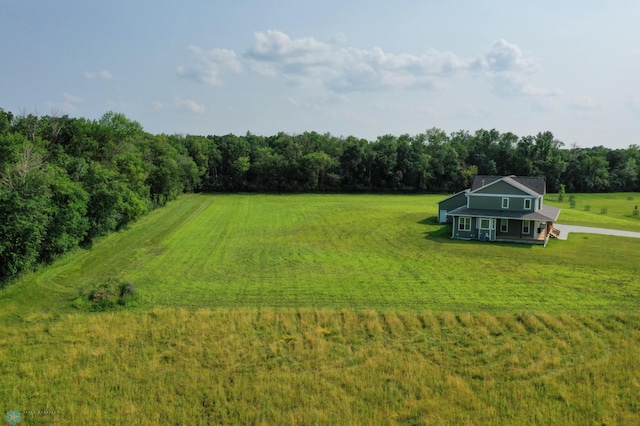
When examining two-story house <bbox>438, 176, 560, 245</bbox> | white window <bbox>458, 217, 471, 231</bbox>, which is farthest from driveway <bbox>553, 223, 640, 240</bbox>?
white window <bbox>458, 217, 471, 231</bbox>

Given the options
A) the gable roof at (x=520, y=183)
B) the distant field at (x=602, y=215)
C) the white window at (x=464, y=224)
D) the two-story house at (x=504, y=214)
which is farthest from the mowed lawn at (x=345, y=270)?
the gable roof at (x=520, y=183)

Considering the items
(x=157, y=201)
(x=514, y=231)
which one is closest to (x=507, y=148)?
(x=514, y=231)

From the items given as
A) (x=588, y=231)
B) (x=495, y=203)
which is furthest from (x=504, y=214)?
(x=588, y=231)

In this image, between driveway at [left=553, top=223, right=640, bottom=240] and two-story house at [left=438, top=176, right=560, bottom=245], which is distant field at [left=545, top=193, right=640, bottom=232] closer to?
driveway at [left=553, top=223, right=640, bottom=240]

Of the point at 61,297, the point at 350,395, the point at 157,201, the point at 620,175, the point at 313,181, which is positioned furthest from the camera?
the point at 620,175

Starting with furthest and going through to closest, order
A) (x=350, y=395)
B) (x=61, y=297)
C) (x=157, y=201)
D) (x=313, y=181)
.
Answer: (x=313, y=181) < (x=157, y=201) < (x=61, y=297) < (x=350, y=395)

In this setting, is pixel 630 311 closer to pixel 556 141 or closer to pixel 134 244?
pixel 134 244

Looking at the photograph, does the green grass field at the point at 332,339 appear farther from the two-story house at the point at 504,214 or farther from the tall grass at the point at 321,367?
the two-story house at the point at 504,214
